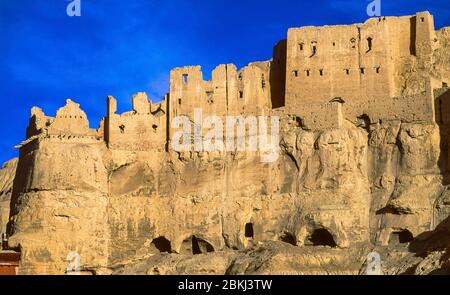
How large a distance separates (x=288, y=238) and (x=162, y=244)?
7.84 metres

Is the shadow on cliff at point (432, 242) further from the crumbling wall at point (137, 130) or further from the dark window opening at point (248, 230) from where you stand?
the crumbling wall at point (137, 130)

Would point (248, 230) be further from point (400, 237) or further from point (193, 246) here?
point (400, 237)

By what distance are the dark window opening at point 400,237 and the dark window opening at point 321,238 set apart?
3030 mm

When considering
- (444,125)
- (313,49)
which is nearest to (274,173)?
(313,49)

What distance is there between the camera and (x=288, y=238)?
6988cm

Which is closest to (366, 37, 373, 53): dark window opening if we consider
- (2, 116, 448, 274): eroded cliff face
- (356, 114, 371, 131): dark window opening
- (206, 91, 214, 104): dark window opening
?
(356, 114, 371, 131): dark window opening

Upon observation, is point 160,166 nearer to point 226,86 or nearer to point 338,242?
point 226,86

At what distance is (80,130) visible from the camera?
76125mm

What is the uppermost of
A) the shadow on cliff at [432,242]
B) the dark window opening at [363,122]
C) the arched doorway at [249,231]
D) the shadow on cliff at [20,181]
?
the dark window opening at [363,122]

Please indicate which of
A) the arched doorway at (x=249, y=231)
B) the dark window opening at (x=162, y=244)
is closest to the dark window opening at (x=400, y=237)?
the arched doorway at (x=249, y=231)

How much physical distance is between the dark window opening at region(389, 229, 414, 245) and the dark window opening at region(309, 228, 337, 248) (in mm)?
3030

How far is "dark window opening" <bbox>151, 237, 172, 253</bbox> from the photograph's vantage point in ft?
242

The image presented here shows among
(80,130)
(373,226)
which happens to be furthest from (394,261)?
(80,130)

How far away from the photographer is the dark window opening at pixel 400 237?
220 feet
